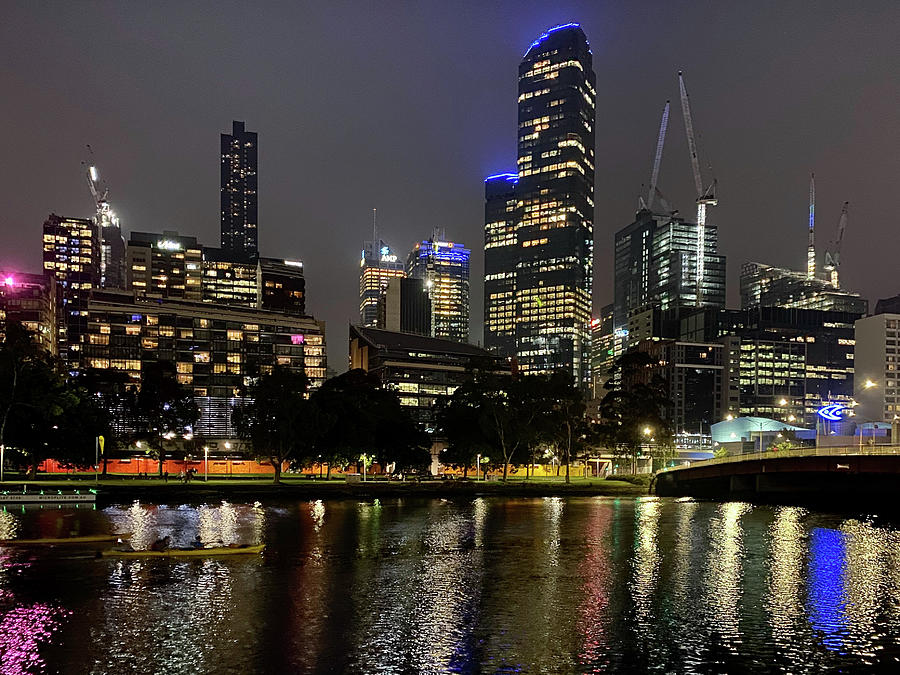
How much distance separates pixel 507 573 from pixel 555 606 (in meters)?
9.70

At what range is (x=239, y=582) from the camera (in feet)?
144

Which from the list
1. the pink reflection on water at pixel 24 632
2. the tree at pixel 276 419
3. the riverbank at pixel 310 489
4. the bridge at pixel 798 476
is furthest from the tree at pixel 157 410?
the pink reflection on water at pixel 24 632

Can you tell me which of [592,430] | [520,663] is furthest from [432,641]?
[592,430]

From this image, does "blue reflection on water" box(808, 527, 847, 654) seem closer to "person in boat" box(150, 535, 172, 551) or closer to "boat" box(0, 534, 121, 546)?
"person in boat" box(150, 535, 172, 551)

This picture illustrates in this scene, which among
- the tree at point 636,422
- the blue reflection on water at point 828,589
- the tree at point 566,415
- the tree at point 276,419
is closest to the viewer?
the blue reflection on water at point 828,589

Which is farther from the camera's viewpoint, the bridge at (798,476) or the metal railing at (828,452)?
the bridge at (798,476)

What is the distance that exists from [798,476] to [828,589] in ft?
221

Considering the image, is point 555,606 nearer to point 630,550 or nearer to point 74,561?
point 630,550

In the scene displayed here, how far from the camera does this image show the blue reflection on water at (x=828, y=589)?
3466 cm

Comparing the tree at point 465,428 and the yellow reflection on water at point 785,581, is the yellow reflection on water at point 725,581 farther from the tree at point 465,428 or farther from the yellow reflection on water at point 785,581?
the tree at point 465,428

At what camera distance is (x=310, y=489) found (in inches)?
4318

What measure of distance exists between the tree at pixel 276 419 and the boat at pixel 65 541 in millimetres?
50847

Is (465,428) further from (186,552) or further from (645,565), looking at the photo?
(186,552)

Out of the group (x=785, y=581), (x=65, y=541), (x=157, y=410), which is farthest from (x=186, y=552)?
(x=157, y=410)
